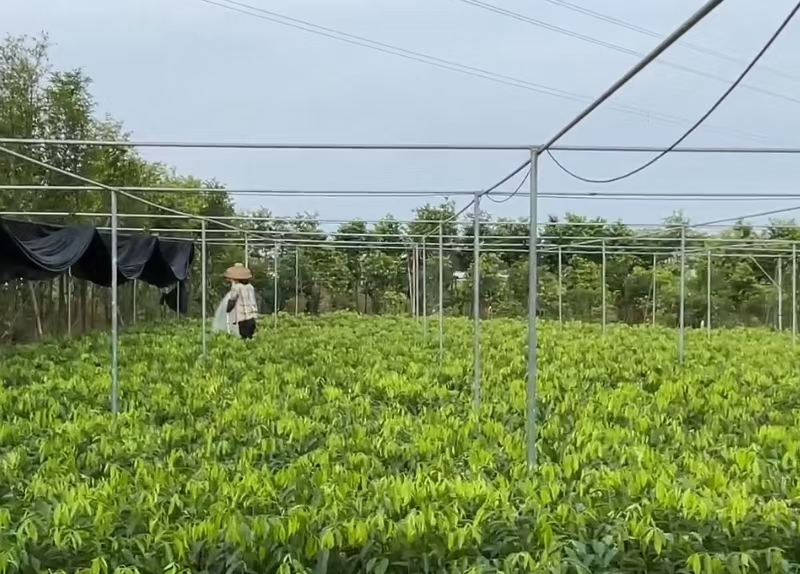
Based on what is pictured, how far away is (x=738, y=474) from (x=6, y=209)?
1124 centimetres

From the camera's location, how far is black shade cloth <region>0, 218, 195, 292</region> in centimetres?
786

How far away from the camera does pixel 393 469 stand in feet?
14.8

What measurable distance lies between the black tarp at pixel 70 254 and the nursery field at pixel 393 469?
3.48 feet

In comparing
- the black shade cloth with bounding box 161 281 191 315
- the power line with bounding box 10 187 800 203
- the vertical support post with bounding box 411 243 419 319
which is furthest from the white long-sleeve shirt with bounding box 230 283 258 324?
the black shade cloth with bounding box 161 281 191 315

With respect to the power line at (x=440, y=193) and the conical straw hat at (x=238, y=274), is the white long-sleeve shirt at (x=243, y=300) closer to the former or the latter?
the conical straw hat at (x=238, y=274)

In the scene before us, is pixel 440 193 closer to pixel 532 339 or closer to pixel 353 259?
pixel 532 339

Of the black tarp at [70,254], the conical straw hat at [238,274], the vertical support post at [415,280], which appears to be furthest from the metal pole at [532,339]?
the vertical support post at [415,280]

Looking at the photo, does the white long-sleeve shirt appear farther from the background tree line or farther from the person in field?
the background tree line

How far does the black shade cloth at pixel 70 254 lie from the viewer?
786 centimetres

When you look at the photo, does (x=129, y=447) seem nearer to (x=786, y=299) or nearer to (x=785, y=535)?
(x=785, y=535)

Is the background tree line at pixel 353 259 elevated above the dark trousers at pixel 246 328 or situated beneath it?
elevated above

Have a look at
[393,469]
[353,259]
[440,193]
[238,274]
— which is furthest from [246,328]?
[353,259]

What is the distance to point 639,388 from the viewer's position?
7.79m

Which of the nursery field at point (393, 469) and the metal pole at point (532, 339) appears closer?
the nursery field at point (393, 469)
